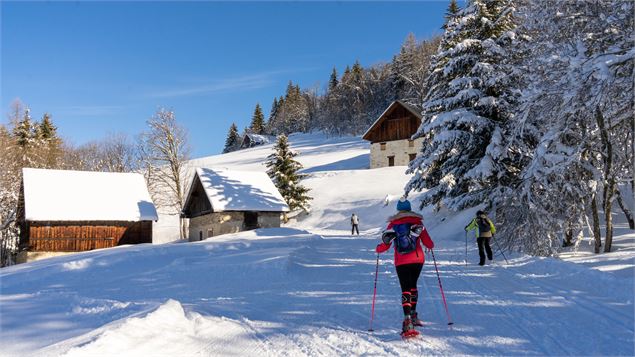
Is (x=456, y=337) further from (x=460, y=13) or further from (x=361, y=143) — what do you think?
(x=361, y=143)

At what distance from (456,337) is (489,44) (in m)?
16.4

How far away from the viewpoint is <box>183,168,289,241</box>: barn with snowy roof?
3059 cm

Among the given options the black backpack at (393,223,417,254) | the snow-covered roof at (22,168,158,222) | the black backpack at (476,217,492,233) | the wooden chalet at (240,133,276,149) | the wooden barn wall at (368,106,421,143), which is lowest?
the black backpack at (476,217,492,233)

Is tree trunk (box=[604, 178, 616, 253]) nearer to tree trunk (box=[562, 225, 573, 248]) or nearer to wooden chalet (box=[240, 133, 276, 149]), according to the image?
tree trunk (box=[562, 225, 573, 248])

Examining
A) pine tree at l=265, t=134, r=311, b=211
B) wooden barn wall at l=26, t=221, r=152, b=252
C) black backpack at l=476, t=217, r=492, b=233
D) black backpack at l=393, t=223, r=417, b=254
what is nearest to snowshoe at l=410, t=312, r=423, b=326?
black backpack at l=393, t=223, r=417, b=254

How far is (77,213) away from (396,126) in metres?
35.9

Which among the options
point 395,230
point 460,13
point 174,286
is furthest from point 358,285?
point 460,13

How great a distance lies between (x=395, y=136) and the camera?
5162 cm

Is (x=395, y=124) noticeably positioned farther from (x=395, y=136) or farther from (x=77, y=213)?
(x=77, y=213)

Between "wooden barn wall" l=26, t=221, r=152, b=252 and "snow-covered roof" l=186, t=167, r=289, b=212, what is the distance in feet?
21.2

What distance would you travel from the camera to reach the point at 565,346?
462 cm

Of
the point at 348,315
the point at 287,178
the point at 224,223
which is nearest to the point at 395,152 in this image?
the point at 287,178

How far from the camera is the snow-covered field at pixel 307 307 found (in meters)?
4.69

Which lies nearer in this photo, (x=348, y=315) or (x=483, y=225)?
(x=348, y=315)
